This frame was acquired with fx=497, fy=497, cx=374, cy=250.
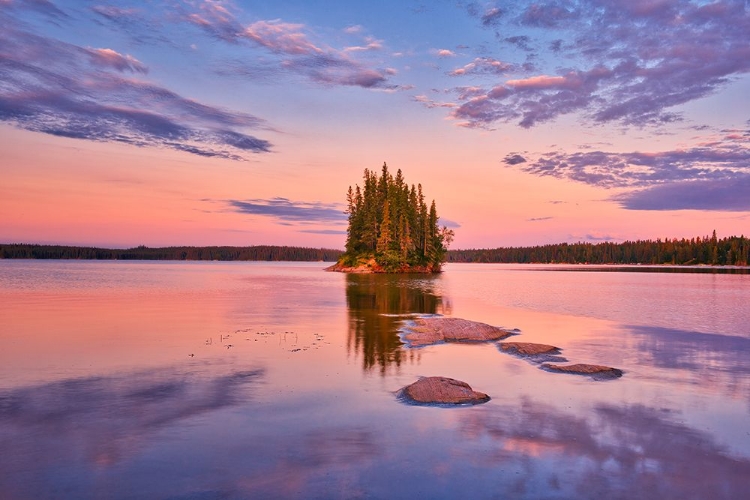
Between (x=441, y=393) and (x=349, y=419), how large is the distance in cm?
305

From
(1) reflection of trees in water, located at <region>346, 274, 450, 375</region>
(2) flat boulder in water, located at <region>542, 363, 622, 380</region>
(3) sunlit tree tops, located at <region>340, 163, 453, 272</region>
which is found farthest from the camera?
(3) sunlit tree tops, located at <region>340, 163, 453, 272</region>

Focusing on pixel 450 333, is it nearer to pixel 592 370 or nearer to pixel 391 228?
pixel 592 370

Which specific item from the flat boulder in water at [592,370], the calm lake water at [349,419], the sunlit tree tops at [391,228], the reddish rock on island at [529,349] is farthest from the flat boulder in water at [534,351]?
the sunlit tree tops at [391,228]

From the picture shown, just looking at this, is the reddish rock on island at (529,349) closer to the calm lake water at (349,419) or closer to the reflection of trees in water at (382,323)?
the calm lake water at (349,419)

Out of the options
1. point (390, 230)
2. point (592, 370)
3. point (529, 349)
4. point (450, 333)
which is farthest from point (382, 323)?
point (390, 230)

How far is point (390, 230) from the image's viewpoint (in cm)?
11731

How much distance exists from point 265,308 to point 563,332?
22.0m

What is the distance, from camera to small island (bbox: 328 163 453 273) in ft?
388

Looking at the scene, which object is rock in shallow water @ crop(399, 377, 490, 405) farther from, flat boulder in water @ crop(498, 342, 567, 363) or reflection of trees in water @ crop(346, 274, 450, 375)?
flat boulder in water @ crop(498, 342, 567, 363)

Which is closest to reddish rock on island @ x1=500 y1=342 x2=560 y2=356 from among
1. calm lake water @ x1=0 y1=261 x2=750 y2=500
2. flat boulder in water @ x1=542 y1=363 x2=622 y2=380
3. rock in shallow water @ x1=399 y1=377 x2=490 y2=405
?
calm lake water @ x1=0 y1=261 x2=750 y2=500

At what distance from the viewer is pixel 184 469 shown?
920cm

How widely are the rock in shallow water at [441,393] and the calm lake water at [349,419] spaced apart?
515 millimetres

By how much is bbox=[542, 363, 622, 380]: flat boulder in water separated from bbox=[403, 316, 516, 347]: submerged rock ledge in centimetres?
668

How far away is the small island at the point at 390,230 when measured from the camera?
118188 mm
